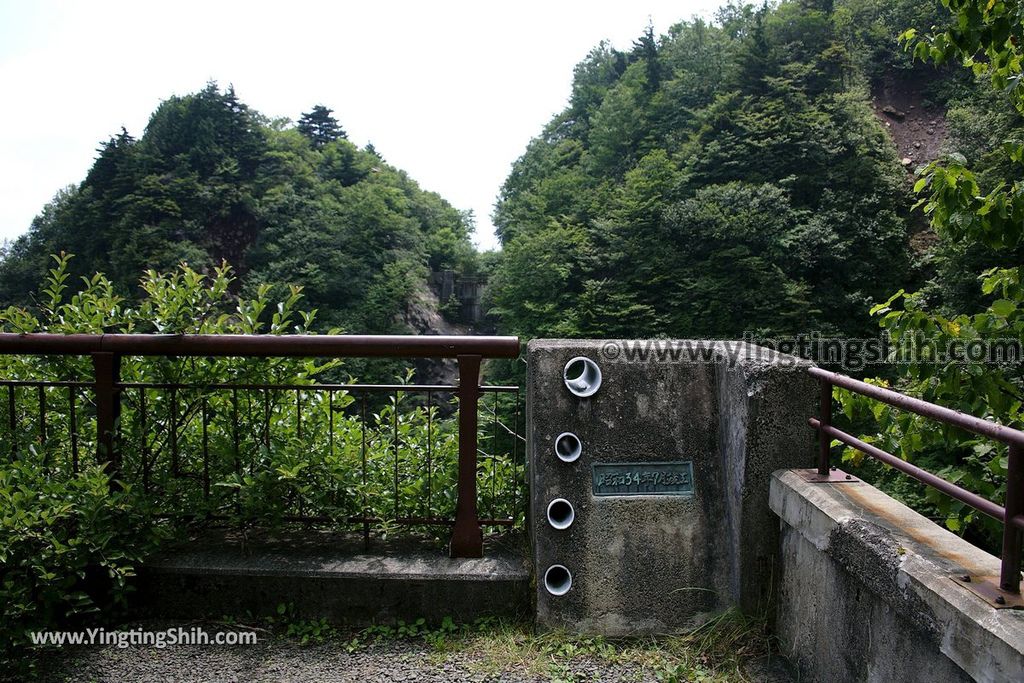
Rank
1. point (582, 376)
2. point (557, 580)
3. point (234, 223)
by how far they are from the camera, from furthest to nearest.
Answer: point (234, 223) < point (582, 376) < point (557, 580)

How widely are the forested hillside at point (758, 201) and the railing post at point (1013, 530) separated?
1920cm

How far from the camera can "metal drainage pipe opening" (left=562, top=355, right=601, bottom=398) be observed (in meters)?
2.71

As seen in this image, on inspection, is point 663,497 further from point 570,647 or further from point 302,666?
point 302,666

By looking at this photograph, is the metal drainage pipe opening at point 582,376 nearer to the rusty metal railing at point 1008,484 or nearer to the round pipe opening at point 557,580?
the round pipe opening at point 557,580

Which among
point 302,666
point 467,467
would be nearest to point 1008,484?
point 467,467

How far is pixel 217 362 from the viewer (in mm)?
3070

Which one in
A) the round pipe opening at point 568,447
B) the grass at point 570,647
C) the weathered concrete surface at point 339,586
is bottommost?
the grass at point 570,647

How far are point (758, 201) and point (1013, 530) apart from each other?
28101 mm

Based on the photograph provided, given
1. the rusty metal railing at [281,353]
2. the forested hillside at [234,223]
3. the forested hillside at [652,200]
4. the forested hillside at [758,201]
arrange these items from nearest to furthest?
the rusty metal railing at [281,353]
the forested hillside at [758,201]
the forested hillside at [652,200]
the forested hillside at [234,223]

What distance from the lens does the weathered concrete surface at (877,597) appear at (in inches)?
57.9

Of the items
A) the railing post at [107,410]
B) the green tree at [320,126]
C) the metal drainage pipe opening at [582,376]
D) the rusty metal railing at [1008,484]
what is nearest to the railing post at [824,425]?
the rusty metal railing at [1008,484]

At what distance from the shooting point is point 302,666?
2.44 meters

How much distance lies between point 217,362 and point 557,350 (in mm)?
1659

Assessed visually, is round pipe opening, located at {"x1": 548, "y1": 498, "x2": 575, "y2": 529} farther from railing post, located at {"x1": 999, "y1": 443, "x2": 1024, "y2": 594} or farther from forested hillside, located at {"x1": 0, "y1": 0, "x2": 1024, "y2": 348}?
forested hillside, located at {"x1": 0, "y1": 0, "x2": 1024, "y2": 348}
